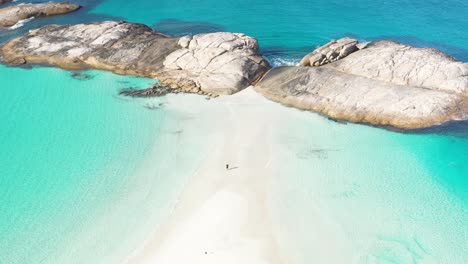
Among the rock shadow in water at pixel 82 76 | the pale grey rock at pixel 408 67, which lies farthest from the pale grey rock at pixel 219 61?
the rock shadow in water at pixel 82 76

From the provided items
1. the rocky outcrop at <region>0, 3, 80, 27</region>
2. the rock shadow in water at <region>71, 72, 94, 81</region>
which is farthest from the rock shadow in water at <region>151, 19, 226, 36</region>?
the rocky outcrop at <region>0, 3, 80, 27</region>

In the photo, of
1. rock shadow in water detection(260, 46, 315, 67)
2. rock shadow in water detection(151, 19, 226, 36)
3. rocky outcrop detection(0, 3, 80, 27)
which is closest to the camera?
rock shadow in water detection(260, 46, 315, 67)

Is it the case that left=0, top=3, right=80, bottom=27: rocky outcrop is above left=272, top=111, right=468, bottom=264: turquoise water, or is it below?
above

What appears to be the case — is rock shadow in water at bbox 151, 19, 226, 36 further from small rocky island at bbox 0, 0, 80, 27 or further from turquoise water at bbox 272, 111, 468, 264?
turquoise water at bbox 272, 111, 468, 264

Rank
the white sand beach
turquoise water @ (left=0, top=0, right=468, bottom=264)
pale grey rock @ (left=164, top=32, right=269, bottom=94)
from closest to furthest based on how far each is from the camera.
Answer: the white sand beach < turquoise water @ (left=0, top=0, right=468, bottom=264) < pale grey rock @ (left=164, top=32, right=269, bottom=94)

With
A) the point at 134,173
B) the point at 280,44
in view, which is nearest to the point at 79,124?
the point at 134,173

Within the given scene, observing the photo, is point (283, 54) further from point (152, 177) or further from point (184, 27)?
point (152, 177)

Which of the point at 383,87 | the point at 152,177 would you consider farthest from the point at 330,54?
the point at 152,177
